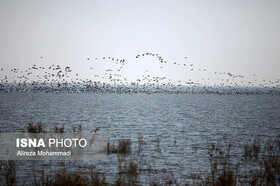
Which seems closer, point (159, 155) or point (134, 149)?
point (159, 155)

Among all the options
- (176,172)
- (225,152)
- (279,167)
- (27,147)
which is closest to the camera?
(279,167)

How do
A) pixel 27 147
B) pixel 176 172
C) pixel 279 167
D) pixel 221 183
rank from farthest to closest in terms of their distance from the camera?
pixel 27 147
pixel 176 172
pixel 279 167
pixel 221 183

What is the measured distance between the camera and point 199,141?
30875 mm

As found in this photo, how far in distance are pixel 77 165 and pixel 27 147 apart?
541 centimetres

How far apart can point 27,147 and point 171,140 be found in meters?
15.0

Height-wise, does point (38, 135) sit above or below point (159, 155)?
above

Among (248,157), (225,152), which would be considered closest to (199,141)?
(225,152)

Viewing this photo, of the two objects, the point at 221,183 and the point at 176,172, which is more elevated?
the point at 221,183

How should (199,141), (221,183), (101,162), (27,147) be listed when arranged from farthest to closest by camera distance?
(199,141)
(27,147)
(101,162)
(221,183)

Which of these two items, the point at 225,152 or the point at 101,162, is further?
the point at 225,152

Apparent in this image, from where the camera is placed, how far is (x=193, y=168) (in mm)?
19781

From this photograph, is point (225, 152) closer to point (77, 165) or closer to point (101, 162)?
point (101, 162)

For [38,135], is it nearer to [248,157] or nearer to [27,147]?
[27,147]

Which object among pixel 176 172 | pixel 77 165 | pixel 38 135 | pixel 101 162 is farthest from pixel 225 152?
pixel 38 135
